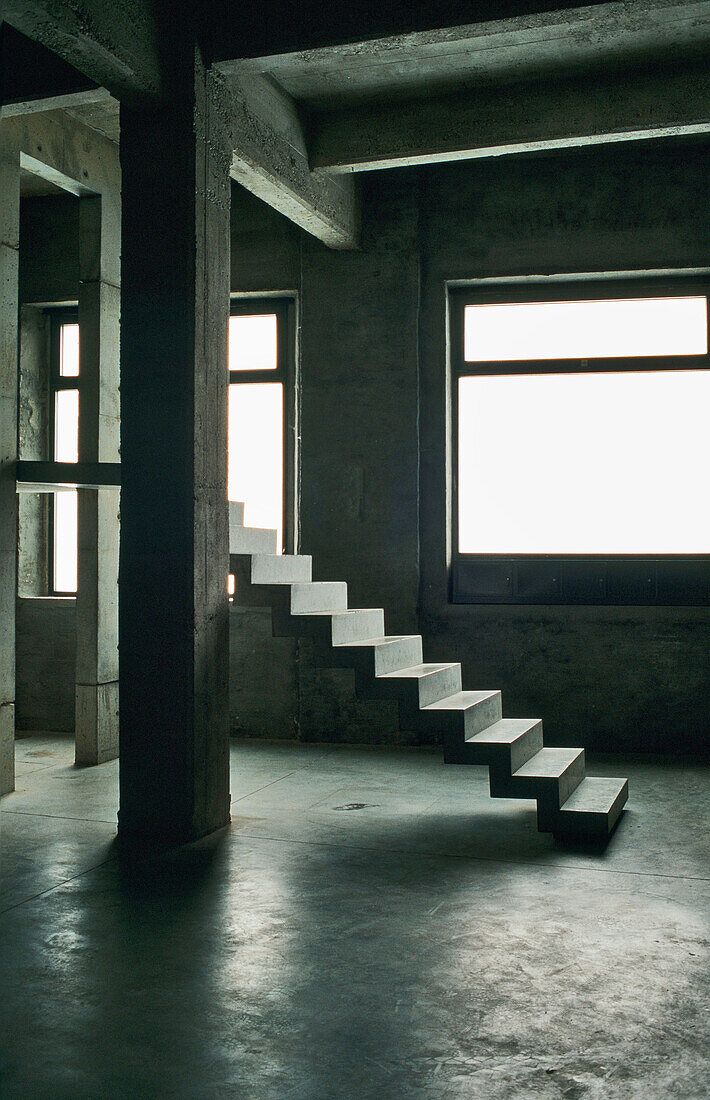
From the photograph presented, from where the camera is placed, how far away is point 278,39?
4.41m

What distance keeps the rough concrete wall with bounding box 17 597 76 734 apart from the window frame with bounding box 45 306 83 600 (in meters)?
0.32

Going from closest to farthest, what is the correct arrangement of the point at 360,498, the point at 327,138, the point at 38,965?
1. the point at 38,965
2. the point at 327,138
3. the point at 360,498

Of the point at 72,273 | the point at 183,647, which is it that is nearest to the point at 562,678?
the point at 183,647

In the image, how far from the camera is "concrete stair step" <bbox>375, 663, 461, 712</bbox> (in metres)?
4.96

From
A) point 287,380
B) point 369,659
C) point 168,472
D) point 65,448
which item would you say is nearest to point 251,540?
point 369,659

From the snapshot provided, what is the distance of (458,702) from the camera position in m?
5.14

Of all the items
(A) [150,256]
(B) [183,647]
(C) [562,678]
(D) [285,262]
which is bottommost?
(C) [562,678]

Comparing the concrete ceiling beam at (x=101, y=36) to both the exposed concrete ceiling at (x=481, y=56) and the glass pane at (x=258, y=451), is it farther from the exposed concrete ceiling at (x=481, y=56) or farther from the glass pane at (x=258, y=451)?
the glass pane at (x=258, y=451)

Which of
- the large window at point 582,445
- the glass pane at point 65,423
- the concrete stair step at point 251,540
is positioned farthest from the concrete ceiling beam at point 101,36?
the glass pane at point 65,423

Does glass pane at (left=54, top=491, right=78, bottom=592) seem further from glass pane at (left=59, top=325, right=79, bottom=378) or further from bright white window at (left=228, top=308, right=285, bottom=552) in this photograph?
bright white window at (left=228, top=308, right=285, bottom=552)

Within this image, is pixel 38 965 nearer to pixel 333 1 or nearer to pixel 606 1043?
pixel 606 1043

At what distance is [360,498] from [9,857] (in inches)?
141

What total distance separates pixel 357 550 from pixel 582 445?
1.72m

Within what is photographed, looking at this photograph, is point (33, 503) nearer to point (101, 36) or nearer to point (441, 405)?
point (441, 405)
